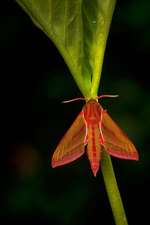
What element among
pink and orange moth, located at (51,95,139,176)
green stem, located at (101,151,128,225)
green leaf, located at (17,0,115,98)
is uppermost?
green leaf, located at (17,0,115,98)

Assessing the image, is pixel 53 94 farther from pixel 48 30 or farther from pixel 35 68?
pixel 48 30

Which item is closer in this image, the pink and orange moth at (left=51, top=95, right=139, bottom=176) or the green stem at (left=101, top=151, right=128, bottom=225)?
the green stem at (left=101, top=151, right=128, bottom=225)

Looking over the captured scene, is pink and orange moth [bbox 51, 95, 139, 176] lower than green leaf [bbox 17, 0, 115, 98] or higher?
lower

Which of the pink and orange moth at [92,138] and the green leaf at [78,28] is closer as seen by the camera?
the green leaf at [78,28]

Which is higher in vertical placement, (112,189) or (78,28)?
(78,28)

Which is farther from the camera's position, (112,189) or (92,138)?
(92,138)
